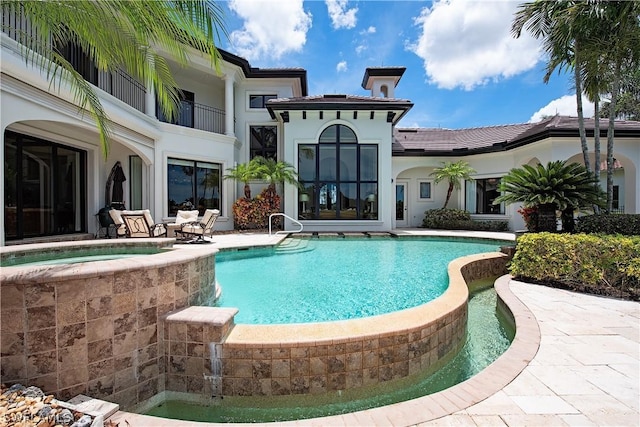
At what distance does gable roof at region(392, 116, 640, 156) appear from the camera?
1346cm

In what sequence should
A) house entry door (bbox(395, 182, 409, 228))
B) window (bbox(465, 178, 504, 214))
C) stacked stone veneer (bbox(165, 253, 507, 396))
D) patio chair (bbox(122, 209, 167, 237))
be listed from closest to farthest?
stacked stone veneer (bbox(165, 253, 507, 396)), patio chair (bbox(122, 209, 167, 237)), window (bbox(465, 178, 504, 214)), house entry door (bbox(395, 182, 409, 228))

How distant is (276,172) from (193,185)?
397 centimetres

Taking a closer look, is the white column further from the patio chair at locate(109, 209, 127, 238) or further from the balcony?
the patio chair at locate(109, 209, 127, 238)

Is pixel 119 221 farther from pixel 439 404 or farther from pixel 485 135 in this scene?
pixel 485 135

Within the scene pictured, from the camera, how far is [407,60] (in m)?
19.9

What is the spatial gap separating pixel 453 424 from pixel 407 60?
2132cm

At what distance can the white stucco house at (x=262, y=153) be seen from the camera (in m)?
10.7

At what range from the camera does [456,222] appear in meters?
17.0

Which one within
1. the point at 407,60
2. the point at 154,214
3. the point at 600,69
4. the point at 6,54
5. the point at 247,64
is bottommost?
the point at 154,214

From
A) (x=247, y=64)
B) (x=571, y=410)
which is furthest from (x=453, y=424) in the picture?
(x=247, y=64)

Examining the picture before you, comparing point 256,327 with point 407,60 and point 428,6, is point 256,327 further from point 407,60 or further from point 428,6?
point 407,60

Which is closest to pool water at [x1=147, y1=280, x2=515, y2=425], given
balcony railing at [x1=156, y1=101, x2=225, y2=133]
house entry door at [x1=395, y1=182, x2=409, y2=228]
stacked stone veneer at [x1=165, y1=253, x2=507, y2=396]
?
stacked stone veneer at [x1=165, y1=253, x2=507, y2=396]

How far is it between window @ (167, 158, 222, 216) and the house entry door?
10264 millimetres

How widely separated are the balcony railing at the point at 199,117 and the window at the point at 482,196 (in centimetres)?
1429
